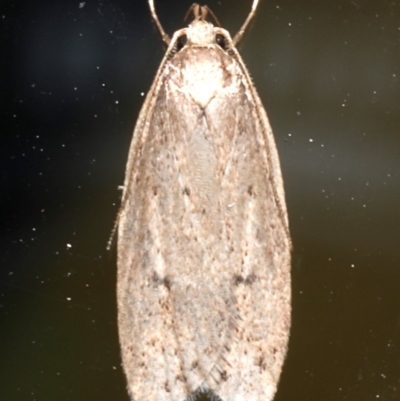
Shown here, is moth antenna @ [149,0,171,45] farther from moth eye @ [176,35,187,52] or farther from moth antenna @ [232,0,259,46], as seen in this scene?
moth antenna @ [232,0,259,46]

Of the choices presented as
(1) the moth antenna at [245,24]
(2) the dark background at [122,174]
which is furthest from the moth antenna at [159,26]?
(1) the moth antenna at [245,24]

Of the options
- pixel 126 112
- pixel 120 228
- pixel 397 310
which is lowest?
pixel 397 310

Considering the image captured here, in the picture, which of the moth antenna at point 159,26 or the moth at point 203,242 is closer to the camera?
the moth at point 203,242

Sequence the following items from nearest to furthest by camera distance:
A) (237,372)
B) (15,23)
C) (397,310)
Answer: (237,372) < (15,23) < (397,310)

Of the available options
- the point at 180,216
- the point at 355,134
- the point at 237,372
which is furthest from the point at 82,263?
the point at 355,134

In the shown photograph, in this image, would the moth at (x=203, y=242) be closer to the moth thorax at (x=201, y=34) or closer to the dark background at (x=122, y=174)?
the moth thorax at (x=201, y=34)

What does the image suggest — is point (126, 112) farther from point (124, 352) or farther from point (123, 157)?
point (124, 352)
